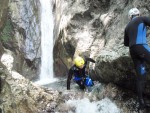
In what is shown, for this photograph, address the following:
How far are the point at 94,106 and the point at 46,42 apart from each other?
9406 millimetres

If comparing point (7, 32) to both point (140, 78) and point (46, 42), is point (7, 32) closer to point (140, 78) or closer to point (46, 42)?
point (46, 42)

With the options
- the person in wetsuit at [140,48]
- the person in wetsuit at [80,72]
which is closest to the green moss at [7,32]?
the person in wetsuit at [80,72]

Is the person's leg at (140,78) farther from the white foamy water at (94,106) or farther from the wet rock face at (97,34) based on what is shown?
the white foamy water at (94,106)

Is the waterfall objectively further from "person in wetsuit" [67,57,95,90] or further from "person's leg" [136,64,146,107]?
"person's leg" [136,64,146,107]

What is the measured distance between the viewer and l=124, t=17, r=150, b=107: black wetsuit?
6.25m

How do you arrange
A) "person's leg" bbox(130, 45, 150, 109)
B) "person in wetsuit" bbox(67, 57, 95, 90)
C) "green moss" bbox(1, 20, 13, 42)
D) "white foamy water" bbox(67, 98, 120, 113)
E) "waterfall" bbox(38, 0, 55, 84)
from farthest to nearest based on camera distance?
"waterfall" bbox(38, 0, 55, 84)
"green moss" bbox(1, 20, 13, 42)
"person in wetsuit" bbox(67, 57, 95, 90)
"white foamy water" bbox(67, 98, 120, 113)
"person's leg" bbox(130, 45, 150, 109)

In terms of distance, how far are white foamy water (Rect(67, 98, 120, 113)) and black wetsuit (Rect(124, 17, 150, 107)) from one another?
1421 mm

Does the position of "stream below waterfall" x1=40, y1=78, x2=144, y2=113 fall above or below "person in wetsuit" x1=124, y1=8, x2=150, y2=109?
below

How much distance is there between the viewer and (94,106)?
26.6ft

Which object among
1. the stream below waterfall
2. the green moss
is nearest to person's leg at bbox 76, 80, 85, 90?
the stream below waterfall

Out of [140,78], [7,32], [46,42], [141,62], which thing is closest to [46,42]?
[46,42]

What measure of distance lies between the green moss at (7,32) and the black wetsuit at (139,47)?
923cm

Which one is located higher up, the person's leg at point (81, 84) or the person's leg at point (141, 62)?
the person's leg at point (141, 62)

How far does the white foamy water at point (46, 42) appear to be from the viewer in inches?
635
